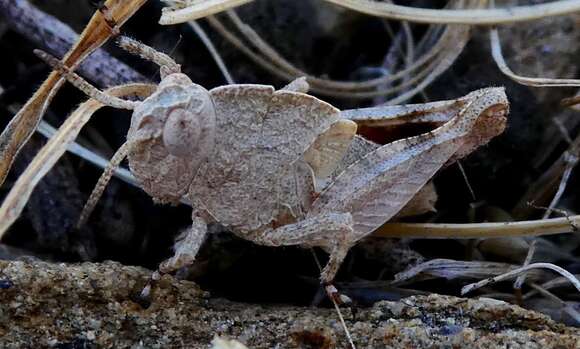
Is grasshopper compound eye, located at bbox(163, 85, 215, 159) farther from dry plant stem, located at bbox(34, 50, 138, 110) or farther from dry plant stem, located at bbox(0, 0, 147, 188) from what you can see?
dry plant stem, located at bbox(0, 0, 147, 188)

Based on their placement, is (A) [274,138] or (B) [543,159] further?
(B) [543,159]

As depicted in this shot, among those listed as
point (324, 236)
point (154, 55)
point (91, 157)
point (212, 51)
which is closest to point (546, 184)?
point (324, 236)

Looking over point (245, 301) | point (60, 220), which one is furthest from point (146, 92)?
point (245, 301)

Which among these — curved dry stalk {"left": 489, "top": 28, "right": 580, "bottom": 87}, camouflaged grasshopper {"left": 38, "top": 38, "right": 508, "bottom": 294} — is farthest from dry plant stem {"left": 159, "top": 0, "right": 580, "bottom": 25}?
camouflaged grasshopper {"left": 38, "top": 38, "right": 508, "bottom": 294}

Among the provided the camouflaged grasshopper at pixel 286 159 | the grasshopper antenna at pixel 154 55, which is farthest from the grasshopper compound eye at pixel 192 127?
the grasshopper antenna at pixel 154 55

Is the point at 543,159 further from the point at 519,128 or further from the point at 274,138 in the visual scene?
the point at 274,138

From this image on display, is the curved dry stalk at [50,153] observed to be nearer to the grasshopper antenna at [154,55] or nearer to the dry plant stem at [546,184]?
the grasshopper antenna at [154,55]
